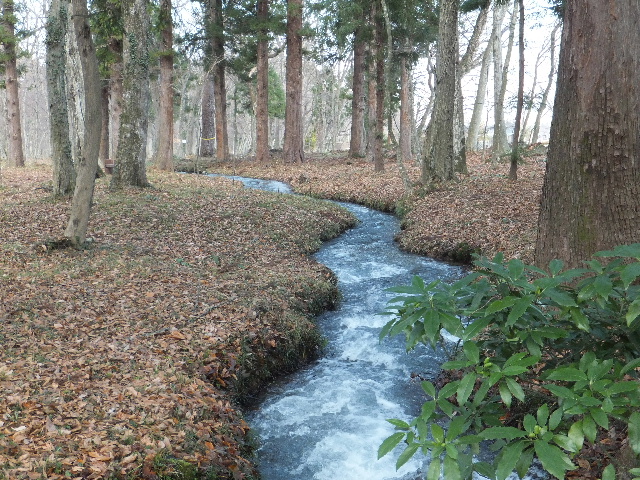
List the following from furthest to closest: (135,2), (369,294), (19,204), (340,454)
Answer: (135,2) < (19,204) < (369,294) < (340,454)

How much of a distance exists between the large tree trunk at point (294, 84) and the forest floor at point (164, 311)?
11.2m

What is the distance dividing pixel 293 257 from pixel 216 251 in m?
1.55

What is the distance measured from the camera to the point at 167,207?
40.3ft

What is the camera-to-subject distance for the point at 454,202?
1347 centimetres

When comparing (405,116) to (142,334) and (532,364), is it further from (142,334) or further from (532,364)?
(532,364)

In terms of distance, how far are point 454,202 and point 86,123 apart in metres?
9.34

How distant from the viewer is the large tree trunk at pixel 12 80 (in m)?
19.1

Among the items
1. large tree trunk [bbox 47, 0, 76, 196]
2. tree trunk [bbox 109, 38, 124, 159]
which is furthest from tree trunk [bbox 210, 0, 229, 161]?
large tree trunk [bbox 47, 0, 76, 196]

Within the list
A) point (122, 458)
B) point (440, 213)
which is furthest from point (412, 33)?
point (122, 458)

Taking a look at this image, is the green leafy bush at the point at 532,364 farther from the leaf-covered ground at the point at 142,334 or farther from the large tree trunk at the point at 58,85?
the large tree trunk at the point at 58,85

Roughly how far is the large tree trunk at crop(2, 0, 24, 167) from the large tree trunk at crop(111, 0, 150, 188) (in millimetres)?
9083

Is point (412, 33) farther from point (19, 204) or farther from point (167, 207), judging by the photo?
point (19, 204)

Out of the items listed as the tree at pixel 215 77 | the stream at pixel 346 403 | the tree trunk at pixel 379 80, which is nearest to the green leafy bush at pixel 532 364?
the stream at pixel 346 403

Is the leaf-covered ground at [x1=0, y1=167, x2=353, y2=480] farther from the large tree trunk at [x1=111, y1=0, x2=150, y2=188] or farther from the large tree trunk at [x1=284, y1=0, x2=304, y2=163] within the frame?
the large tree trunk at [x1=284, y1=0, x2=304, y2=163]
